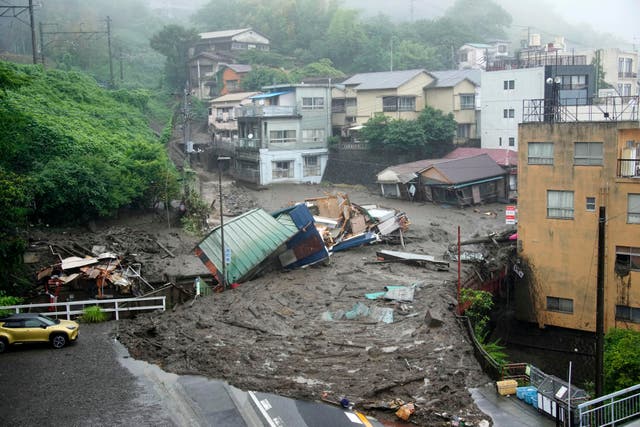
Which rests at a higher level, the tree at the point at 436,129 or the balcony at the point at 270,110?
the balcony at the point at 270,110

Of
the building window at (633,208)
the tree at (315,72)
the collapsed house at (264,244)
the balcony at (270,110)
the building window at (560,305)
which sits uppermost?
the tree at (315,72)

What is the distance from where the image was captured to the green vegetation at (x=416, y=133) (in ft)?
150

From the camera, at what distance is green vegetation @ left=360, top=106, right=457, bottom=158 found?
45.7 m

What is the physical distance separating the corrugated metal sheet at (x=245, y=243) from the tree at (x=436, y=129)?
22.9 m

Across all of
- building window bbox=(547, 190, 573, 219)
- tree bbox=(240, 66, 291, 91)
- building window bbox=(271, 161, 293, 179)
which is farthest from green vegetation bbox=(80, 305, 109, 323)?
tree bbox=(240, 66, 291, 91)

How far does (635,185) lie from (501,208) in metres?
15.8

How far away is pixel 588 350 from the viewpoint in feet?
84.4

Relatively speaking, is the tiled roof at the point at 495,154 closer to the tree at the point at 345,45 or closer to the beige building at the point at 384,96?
the beige building at the point at 384,96

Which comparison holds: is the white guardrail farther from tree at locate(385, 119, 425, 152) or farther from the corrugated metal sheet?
tree at locate(385, 119, 425, 152)

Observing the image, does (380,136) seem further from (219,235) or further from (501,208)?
(219,235)

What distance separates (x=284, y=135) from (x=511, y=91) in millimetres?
16949

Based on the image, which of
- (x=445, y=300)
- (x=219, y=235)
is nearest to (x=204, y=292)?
(x=219, y=235)

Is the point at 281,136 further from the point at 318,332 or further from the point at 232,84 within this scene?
the point at 318,332

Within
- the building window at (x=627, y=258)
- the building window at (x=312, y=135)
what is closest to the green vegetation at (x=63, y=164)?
the building window at (x=312, y=135)
